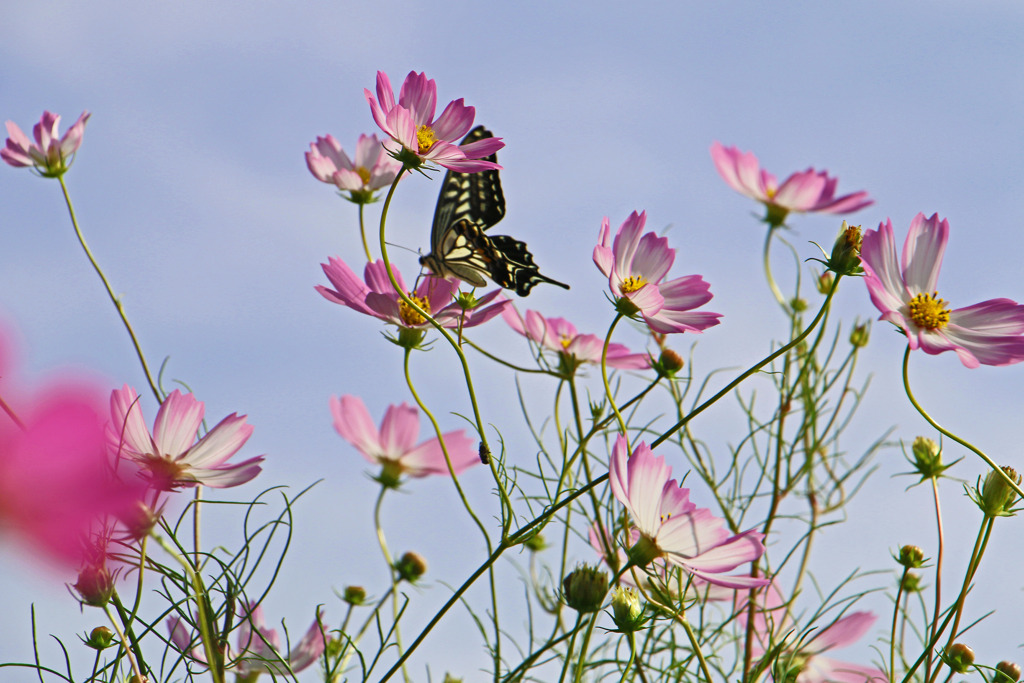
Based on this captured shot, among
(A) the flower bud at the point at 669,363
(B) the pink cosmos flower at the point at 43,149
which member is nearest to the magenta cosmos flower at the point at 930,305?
(A) the flower bud at the point at 669,363

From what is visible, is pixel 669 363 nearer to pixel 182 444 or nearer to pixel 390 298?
pixel 390 298

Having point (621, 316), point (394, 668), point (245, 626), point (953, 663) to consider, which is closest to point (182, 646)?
point (245, 626)

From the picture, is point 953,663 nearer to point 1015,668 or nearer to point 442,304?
point 1015,668

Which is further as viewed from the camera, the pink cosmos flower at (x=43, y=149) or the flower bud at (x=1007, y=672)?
the pink cosmos flower at (x=43, y=149)

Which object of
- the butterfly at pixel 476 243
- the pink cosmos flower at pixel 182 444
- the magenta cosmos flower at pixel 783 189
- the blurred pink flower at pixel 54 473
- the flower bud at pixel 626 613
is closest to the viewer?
the blurred pink flower at pixel 54 473

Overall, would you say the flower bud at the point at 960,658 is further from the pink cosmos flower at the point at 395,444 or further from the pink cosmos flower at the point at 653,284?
the pink cosmos flower at the point at 395,444

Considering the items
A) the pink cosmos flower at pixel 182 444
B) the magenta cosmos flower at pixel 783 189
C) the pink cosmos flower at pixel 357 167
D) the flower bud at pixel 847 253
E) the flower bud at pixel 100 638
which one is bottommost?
the flower bud at pixel 100 638
